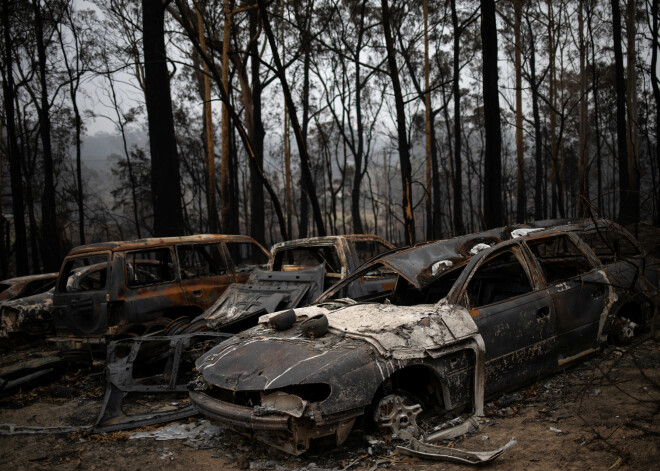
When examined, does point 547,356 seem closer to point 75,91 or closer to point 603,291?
point 603,291

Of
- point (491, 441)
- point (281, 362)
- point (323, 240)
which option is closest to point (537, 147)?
point (323, 240)

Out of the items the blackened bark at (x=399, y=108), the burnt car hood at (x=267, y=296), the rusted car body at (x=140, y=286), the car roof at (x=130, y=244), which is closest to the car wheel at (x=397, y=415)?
the burnt car hood at (x=267, y=296)

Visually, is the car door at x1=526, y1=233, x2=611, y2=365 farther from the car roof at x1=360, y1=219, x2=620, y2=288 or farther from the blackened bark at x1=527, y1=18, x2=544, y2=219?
the blackened bark at x1=527, y1=18, x2=544, y2=219

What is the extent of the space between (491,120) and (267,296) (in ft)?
19.2

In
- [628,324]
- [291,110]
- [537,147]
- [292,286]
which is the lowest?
[628,324]

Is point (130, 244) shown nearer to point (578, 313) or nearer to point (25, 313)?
point (25, 313)

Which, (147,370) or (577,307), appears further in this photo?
(147,370)

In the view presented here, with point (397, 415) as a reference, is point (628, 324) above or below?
above

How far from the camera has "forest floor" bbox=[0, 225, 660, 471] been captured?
3232 millimetres

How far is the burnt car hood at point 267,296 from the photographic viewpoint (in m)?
5.71

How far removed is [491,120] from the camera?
30.0 feet

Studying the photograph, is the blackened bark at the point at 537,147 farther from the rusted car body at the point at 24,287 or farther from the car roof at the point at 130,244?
the rusted car body at the point at 24,287

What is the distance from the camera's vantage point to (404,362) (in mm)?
3549

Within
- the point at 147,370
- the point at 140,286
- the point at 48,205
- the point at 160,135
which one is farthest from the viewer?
the point at 48,205
